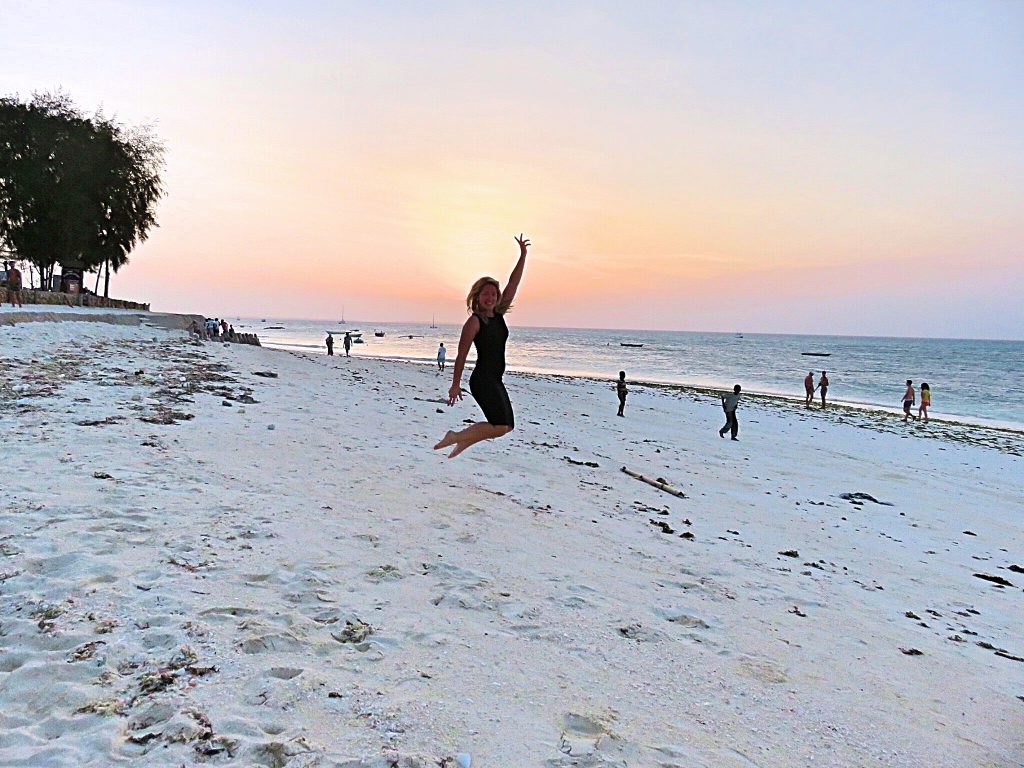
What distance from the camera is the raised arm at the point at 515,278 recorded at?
19.0 feet

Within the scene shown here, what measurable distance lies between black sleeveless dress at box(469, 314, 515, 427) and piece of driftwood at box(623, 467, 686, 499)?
554 centimetres

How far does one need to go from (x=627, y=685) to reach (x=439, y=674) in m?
Answer: 1.22

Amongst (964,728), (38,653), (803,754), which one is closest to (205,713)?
(38,653)

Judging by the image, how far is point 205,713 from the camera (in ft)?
10.9

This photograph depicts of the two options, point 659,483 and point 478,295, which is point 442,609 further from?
point 659,483

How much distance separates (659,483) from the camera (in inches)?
433

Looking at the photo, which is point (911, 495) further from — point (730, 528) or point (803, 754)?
point (803, 754)

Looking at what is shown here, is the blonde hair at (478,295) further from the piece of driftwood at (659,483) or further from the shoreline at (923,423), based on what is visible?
the shoreline at (923,423)

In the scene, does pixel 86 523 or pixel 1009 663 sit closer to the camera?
pixel 86 523

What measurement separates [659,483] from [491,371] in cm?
608

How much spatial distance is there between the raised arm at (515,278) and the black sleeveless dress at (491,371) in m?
0.15

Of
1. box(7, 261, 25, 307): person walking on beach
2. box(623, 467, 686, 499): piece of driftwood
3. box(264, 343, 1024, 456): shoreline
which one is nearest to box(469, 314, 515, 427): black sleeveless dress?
box(623, 467, 686, 499): piece of driftwood

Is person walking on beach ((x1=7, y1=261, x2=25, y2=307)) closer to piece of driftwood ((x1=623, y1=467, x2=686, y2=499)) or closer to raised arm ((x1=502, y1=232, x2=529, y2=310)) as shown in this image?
piece of driftwood ((x1=623, y1=467, x2=686, y2=499))

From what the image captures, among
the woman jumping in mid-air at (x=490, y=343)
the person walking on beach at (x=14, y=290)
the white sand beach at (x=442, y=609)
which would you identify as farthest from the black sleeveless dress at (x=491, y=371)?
the person walking on beach at (x=14, y=290)
